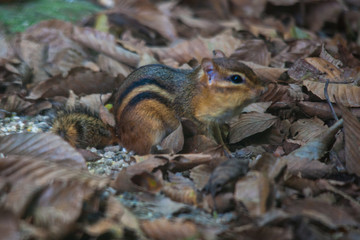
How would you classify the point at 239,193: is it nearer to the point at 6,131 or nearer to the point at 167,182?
the point at 167,182

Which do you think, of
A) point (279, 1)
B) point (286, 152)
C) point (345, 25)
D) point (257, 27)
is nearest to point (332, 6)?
point (345, 25)

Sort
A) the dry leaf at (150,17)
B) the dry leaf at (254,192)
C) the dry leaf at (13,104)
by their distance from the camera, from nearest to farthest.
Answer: the dry leaf at (254,192), the dry leaf at (13,104), the dry leaf at (150,17)

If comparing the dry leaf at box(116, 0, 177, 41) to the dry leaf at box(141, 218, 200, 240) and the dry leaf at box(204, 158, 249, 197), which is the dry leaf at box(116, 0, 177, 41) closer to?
the dry leaf at box(204, 158, 249, 197)

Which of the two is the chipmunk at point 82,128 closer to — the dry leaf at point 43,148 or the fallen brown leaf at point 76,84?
the dry leaf at point 43,148

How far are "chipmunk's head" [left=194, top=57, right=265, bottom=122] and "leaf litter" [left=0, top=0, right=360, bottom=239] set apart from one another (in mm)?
188

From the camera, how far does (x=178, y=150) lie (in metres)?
3.34

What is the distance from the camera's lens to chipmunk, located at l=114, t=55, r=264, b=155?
11.5 ft

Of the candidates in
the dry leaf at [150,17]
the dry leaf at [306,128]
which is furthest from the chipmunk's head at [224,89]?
the dry leaf at [150,17]

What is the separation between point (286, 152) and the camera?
334cm

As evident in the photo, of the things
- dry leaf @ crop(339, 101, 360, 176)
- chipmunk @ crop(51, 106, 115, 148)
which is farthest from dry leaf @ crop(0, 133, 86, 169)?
dry leaf @ crop(339, 101, 360, 176)

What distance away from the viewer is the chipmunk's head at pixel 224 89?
11.4ft

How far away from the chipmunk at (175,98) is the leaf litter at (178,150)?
5.4 inches

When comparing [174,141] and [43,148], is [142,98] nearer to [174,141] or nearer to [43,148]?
[174,141]

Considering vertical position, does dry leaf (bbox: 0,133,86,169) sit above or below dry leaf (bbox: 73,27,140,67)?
above
